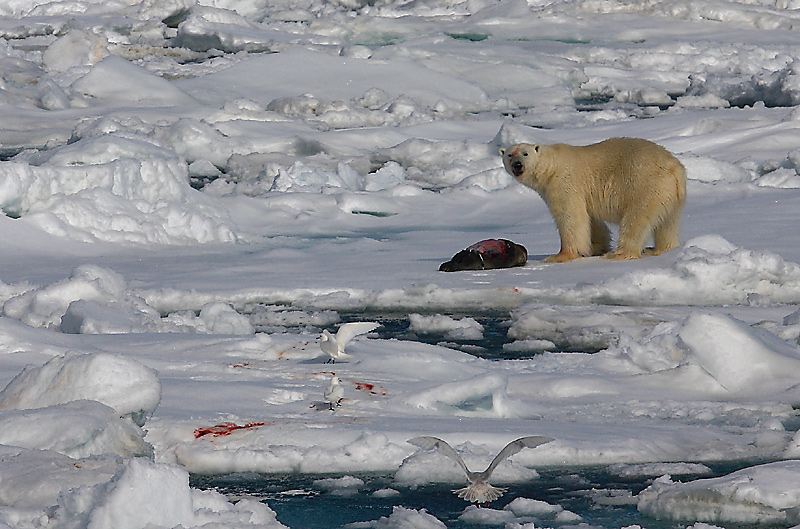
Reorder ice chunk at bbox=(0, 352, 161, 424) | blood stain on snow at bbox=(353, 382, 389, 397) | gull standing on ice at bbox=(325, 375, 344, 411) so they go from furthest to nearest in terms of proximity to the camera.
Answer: blood stain on snow at bbox=(353, 382, 389, 397)
gull standing on ice at bbox=(325, 375, 344, 411)
ice chunk at bbox=(0, 352, 161, 424)

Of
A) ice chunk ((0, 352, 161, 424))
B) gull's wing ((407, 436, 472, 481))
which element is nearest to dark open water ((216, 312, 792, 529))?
gull's wing ((407, 436, 472, 481))

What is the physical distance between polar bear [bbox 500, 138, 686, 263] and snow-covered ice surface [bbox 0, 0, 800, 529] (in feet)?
0.95

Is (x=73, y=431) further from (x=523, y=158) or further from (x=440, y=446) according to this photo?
(x=523, y=158)

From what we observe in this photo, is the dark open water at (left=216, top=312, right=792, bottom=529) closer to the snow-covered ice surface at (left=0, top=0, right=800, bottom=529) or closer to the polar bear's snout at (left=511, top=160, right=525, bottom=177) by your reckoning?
the snow-covered ice surface at (left=0, top=0, right=800, bottom=529)

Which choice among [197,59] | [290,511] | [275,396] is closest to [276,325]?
[275,396]

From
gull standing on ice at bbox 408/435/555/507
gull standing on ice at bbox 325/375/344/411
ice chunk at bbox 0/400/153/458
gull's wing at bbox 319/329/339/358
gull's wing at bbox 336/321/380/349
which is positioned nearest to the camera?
ice chunk at bbox 0/400/153/458

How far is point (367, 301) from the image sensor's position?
6.82m

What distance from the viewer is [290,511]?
10.3 ft

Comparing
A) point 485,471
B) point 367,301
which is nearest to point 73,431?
point 485,471

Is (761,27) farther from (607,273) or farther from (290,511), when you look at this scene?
(290,511)

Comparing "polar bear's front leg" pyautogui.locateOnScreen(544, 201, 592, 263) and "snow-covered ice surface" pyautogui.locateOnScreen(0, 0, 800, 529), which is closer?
"snow-covered ice surface" pyautogui.locateOnScreen(0, 0, 800, 529)

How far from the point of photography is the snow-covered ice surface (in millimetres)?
3176

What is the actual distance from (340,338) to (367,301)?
198 cm

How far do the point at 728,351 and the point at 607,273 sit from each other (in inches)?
99.0
